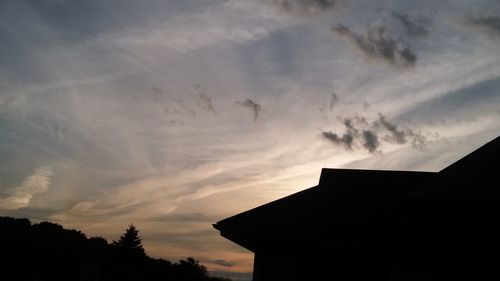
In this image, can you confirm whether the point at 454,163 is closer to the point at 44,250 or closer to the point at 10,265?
the point at 10,265

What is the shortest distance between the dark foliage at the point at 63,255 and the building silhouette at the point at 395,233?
49452mm

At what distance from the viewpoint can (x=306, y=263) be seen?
11062mm

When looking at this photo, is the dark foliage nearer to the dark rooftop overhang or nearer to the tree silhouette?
the tree silhouette

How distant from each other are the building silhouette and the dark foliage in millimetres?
49452

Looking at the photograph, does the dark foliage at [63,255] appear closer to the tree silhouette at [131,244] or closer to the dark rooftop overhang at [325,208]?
the tree silhouette at [131,244]

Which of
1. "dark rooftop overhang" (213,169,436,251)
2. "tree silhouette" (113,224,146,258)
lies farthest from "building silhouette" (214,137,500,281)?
"tree silhouette" (113,224,146,258)

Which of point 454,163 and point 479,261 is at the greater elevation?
point 454,163

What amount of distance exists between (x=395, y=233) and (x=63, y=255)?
71124 mm

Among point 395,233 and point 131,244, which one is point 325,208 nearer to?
point 395,233

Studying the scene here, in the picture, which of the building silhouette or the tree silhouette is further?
the tree silhouette

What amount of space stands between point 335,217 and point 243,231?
2.47m

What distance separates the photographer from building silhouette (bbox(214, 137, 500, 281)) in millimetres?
9625

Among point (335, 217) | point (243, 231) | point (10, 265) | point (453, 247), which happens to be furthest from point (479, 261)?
point (10, 265)

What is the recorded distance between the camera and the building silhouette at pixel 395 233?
31.6 feet
